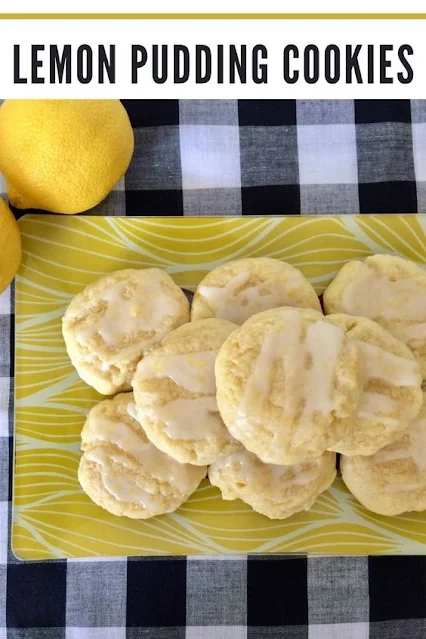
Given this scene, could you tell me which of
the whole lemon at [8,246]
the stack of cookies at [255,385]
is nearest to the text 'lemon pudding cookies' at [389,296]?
the stack of cookies at [255,385]

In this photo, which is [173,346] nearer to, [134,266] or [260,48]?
[134,266]

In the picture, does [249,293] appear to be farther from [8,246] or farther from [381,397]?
[8,246]

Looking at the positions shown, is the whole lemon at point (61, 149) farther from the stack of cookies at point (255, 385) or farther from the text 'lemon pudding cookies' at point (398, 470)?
the text 'lemon pudding cookies' at point (398, 470)

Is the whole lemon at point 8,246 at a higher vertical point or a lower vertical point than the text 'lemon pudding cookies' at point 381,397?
higher

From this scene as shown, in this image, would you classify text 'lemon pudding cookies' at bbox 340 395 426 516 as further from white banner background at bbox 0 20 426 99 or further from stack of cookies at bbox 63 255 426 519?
white banner background at bbox 0 20 426 99

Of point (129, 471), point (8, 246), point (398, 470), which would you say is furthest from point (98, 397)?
point (398, 470)

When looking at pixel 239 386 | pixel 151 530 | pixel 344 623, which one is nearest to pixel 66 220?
pixel 239 386
